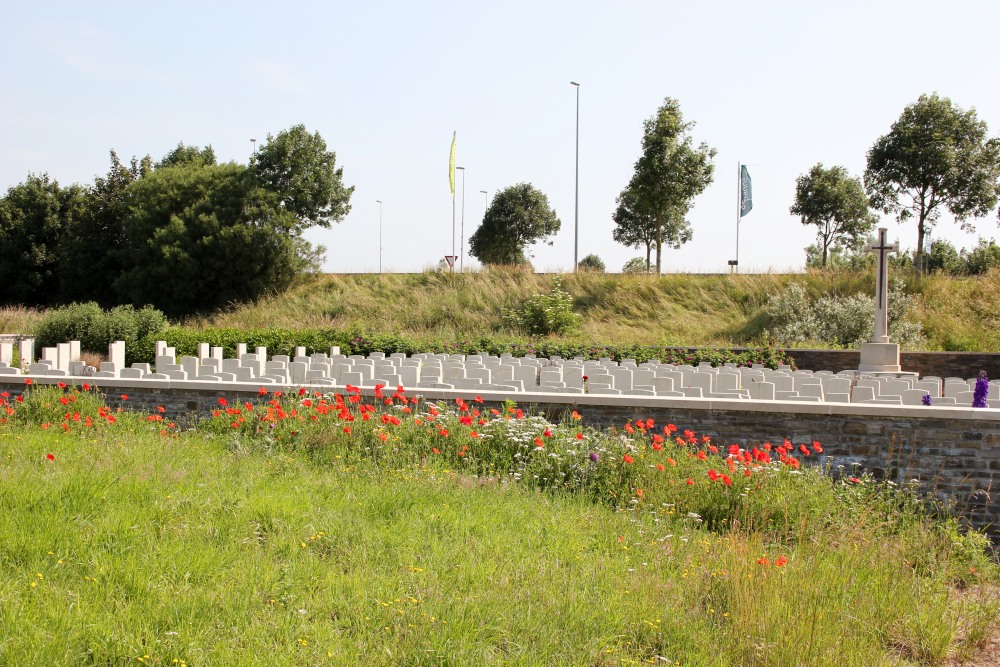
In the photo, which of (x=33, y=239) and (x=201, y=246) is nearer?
(x=201, y=246)

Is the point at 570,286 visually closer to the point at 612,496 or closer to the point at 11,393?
the point at 11,393

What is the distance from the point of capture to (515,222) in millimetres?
48531

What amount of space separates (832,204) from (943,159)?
31.1ft

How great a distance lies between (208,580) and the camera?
12.1 feet

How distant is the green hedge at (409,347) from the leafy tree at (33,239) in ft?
61.2

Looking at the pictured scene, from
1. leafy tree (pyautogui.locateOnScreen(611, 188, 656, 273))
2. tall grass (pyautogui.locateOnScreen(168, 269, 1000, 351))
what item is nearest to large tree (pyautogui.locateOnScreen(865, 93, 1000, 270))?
tall grass (pyautogui.locateOnScreen(168, 269, 1000, 351))

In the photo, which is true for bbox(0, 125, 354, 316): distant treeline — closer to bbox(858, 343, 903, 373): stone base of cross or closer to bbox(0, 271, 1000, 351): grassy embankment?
bbox(0, 271, 1000, 351): grassy embankment

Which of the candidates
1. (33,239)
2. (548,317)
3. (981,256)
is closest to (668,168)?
(548,317)

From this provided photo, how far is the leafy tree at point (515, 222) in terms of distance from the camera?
48.4 metres

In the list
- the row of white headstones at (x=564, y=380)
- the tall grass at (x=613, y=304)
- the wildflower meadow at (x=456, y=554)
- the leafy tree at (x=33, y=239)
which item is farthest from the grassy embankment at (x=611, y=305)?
the wildflower meadow at (x=456, y=554)

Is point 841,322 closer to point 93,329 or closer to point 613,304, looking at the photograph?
point 613,304

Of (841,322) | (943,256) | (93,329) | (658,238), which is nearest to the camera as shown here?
(93,329)

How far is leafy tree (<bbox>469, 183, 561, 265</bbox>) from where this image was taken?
48406mm

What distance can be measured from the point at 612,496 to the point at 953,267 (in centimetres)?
2935
